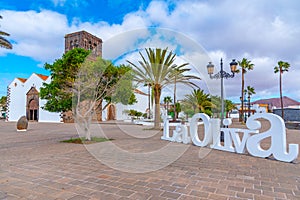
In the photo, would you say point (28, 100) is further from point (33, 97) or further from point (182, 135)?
point (182, 135)

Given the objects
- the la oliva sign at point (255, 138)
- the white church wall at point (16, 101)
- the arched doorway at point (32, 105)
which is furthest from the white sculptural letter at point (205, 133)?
the white church wall at point (16, 101)

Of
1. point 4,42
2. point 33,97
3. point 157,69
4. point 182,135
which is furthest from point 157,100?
point 33,97

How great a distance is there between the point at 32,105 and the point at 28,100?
121 cm

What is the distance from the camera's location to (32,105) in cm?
3291

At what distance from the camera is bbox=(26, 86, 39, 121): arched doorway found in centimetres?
3235

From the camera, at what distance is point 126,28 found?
21.7ft

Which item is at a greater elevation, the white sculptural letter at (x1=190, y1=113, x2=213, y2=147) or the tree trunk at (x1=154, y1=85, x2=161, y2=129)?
the tree trunk at (x1=154, y1=85, x2=161, y2=129)

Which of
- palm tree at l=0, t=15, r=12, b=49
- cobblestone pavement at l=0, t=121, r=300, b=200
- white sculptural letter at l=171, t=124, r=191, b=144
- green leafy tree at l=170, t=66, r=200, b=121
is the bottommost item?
cobblestone pavement at l=0, t=121, r=300, b=200

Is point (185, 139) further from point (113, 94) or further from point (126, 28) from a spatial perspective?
point (126, 28)

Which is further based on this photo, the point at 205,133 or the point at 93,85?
the point at 93,85

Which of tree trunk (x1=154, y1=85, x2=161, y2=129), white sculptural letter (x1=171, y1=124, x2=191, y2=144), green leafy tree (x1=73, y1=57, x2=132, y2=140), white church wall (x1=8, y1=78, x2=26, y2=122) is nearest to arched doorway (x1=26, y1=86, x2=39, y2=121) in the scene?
white church wall (x1=8, y1=78, x2=26, y2=122)

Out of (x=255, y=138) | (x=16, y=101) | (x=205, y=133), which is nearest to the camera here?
(x=255, y=138)

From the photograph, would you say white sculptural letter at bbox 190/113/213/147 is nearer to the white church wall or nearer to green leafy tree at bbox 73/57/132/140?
green leafy tree at bbox 73/57/132/140

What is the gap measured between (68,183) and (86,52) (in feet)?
22.2
